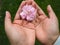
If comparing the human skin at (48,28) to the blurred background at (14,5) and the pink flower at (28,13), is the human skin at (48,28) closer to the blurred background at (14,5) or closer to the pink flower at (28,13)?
the pink flower at (28,13)

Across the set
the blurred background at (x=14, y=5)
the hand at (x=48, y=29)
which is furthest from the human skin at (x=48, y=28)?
the blurred background at (x=14, y=5)

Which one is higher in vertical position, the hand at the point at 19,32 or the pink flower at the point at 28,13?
the pink flower at the point at 28,13

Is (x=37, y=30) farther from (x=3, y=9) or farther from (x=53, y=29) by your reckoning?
(x=3, y=9)

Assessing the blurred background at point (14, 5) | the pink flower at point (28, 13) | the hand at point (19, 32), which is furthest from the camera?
the blurred background at point (14, 5)

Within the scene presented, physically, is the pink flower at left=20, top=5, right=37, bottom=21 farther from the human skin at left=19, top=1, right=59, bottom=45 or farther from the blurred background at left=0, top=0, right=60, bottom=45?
the blurred background at left=0, top=0, right=60, bottom=45

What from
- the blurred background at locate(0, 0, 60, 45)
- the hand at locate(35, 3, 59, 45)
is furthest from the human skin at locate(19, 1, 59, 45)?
the blurred background at locate(0, 0, 60, 45)

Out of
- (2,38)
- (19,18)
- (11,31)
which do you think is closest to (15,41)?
(11,31)
